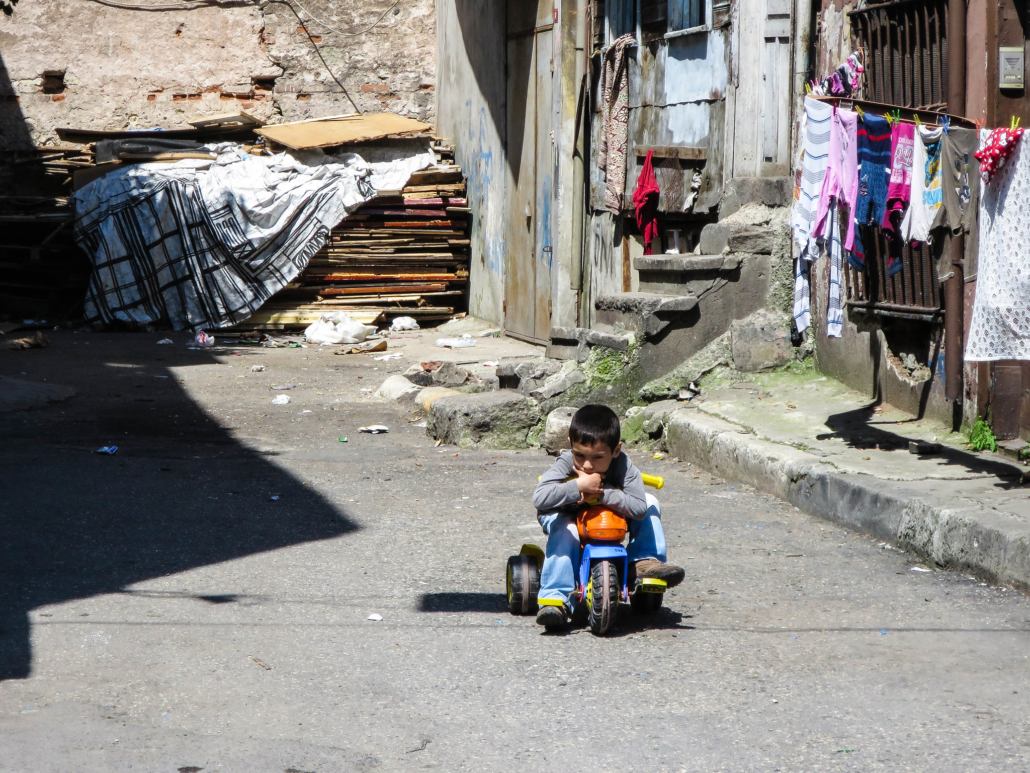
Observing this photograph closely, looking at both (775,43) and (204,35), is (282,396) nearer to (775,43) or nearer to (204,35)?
(775,43)

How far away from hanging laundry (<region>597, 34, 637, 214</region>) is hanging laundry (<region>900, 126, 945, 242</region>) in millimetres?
4310

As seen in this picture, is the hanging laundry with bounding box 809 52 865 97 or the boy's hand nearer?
the boy's hand

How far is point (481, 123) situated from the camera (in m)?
13.2

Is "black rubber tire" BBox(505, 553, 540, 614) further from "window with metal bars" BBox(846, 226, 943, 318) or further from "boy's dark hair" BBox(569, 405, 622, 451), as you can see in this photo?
"window with metal bars" BBox(846, 226, 943, 318)

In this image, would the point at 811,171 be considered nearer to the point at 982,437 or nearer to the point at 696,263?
the point at 982,437

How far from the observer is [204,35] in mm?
15578

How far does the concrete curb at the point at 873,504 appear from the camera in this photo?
173 inches

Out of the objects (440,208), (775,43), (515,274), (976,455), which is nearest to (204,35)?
(440,208)

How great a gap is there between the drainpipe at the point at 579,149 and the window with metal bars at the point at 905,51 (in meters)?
3.52

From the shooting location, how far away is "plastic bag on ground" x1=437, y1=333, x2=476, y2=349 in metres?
11.9

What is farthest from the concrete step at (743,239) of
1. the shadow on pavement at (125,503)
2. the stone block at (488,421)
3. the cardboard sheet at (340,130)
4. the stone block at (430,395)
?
the cardboard sheet at (340,130)

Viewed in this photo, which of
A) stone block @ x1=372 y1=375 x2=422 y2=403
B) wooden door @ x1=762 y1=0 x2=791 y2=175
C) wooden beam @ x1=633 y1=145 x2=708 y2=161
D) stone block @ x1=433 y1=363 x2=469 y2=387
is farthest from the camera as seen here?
stone block @ x1=433 y1=363 x2=469 y2=387

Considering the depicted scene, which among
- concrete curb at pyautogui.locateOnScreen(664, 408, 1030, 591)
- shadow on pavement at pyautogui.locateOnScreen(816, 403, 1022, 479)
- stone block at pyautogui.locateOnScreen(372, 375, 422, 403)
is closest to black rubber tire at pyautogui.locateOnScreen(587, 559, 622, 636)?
concrete curb at pyautogui.locateOnScreen(664, 408, 1030, 591)

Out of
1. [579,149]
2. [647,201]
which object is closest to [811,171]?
[647,201]
